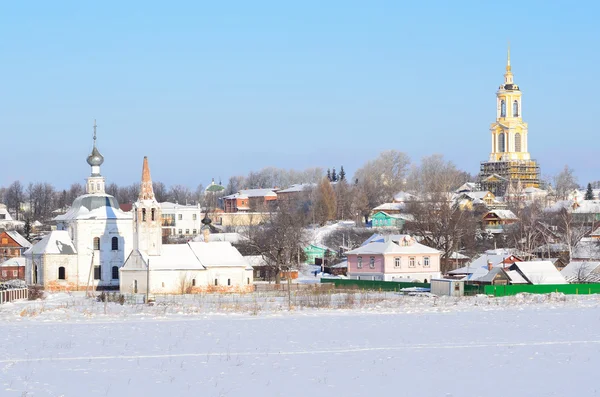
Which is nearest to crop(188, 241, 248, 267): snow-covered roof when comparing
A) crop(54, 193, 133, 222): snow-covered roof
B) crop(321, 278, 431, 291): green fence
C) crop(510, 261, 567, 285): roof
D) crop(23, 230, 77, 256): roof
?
crop(54, 193, 133, 222): snow-covered roof

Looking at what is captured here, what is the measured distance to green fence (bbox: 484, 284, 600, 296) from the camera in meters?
40.6

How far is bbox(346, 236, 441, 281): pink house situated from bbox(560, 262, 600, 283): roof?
727cm

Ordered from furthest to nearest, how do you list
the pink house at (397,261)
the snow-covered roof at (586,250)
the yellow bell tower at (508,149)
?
the yellow bell tower at (508,149) → the snow-covered roof at (586,250) → the pink house at (397,261)

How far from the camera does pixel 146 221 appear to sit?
45.2 m

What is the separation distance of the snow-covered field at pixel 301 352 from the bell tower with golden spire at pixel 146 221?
44.5ft

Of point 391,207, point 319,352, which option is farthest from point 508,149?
point 319,352

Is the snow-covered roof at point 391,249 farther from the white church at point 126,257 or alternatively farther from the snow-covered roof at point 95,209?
the snow-covered roof at point 95,209

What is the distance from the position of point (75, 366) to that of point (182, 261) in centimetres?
2763

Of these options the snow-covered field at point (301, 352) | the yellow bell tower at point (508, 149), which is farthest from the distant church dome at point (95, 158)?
the yellow bell tower at point (508, 149)

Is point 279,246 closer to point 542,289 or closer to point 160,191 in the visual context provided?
point 542,289

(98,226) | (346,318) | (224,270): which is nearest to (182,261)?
(224,270)

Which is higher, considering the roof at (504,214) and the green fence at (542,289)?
the roof at (504,214)

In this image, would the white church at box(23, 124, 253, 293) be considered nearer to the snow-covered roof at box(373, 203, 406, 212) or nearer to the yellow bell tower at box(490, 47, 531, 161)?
the snow-covered roof at box(373, 203, 406, 212)

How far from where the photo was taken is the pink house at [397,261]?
171 feet
